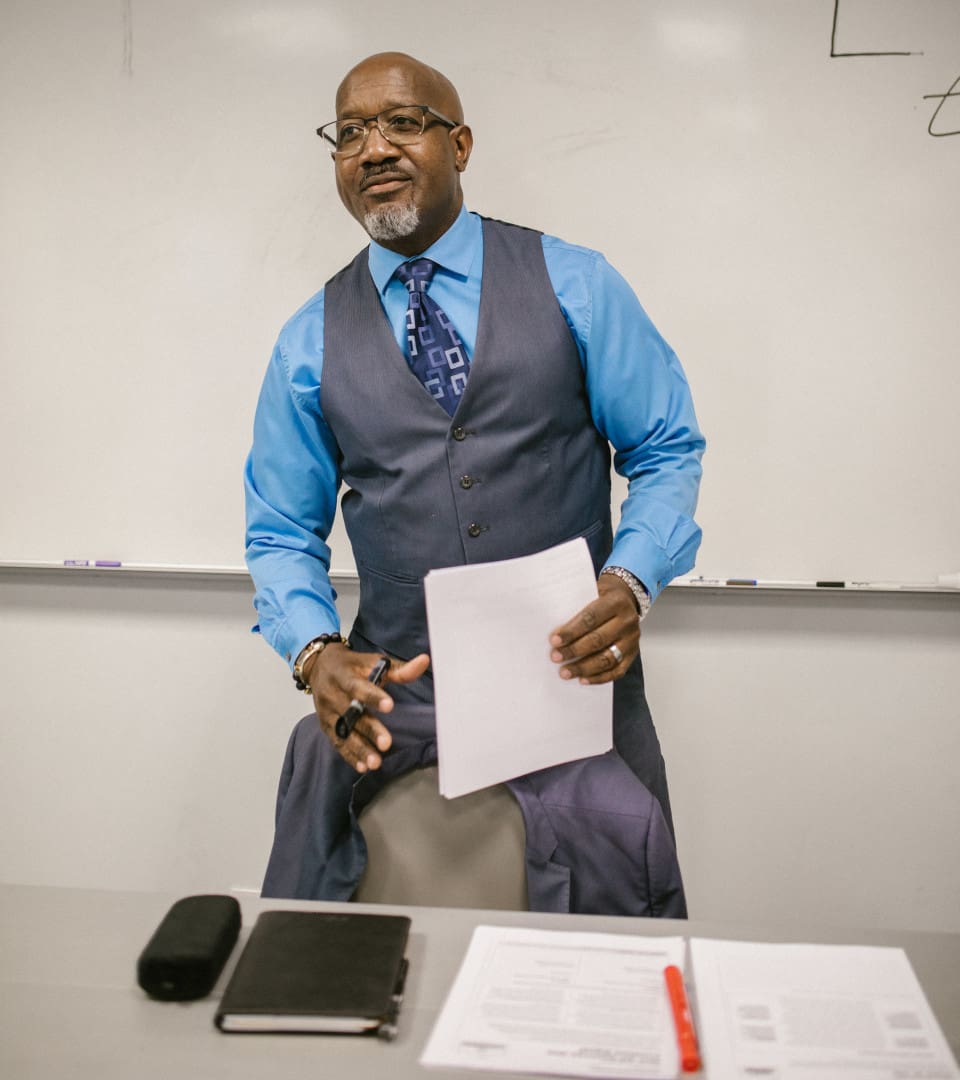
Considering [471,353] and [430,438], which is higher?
[471,353]

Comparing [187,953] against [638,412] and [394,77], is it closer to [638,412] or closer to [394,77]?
[638,412]

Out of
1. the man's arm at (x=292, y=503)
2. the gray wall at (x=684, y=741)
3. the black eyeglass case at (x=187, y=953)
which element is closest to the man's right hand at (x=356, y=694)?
the man's arm at (x=292, y=503)

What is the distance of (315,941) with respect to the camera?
88 centimetres

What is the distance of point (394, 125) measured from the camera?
4.72ft

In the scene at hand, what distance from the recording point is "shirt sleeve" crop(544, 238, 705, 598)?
1.43m

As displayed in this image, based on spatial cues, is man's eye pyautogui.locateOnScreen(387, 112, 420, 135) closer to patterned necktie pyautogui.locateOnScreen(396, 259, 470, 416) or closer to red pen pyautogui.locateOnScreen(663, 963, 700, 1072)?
patterned necktie pyautogui.locateOnScreen(396, 259, 470, 416)

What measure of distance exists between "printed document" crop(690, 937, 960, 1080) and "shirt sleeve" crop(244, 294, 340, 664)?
2.67 feet

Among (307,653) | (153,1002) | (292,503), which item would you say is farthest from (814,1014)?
(292,503)

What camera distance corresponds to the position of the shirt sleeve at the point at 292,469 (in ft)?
4.93

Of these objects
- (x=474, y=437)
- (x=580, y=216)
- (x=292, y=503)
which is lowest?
(x=292, y=503)

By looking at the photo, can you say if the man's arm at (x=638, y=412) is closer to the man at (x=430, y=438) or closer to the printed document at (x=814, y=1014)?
the man at (x=430, y=438)

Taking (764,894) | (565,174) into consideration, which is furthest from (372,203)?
(764,894)

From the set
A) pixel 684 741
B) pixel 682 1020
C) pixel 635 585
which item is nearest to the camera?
pixel 682 1020

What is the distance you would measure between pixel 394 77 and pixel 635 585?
833mm
